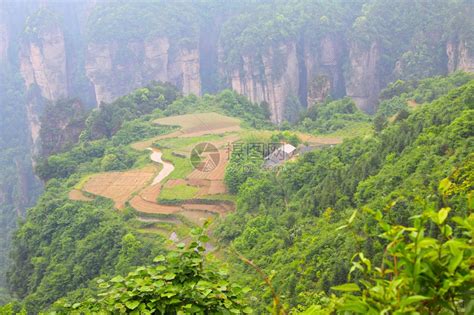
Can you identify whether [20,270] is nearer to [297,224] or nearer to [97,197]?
[97,197]

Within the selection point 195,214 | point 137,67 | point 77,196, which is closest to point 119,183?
point 77,196

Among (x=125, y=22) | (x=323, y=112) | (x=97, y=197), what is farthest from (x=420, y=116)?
(x=125, y=22)

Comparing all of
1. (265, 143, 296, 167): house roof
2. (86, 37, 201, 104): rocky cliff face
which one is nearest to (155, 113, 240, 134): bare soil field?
(265, 143, 296, 167): house roof

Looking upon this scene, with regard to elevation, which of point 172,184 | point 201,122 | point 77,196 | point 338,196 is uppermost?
point 338,196

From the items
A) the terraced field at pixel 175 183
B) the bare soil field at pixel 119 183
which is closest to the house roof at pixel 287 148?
the terraced field at pixel 175 183

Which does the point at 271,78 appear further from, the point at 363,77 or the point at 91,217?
the point at 91,217

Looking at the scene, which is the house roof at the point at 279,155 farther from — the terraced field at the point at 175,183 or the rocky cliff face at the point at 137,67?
the rocky cliff face at the point at 137,67

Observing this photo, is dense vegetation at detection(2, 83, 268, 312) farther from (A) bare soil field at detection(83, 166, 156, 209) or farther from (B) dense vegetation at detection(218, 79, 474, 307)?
(B) dense vegetation at detection(218, 79, 474, 307)
